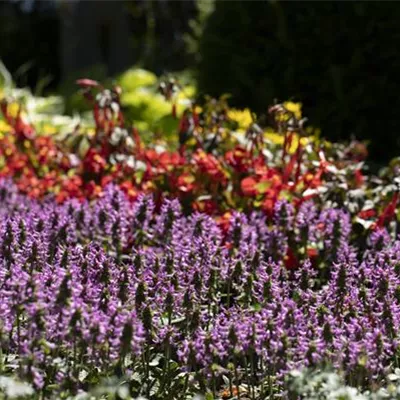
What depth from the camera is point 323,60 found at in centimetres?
747

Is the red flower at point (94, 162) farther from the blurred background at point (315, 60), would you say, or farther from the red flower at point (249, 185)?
the blurred background at point (315, 60)

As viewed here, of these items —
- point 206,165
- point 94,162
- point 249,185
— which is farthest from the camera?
point 94,162

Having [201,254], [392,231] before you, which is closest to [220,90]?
[392,231]

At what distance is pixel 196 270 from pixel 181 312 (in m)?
0.15

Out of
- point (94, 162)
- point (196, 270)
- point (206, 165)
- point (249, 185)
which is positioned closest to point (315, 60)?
point (94, 162)

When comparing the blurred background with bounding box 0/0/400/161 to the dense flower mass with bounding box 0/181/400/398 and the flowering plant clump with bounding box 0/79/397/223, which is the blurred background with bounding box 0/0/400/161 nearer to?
the flowering plant clump with bounding box 0/79/397/223

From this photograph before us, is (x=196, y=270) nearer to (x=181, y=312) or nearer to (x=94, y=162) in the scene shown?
(x=181, y=312)

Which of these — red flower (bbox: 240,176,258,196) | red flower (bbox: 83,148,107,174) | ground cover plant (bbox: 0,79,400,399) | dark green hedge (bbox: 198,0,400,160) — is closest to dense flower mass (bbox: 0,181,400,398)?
ground cover plant (bbox: 0,79,400,399)

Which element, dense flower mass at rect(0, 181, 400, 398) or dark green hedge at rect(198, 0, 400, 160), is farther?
dark green hedge at rect(198, 0, 400, 160)

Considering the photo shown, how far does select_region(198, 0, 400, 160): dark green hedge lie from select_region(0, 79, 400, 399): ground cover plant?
1581mm

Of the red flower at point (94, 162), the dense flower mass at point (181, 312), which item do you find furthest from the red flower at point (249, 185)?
the red flower at point (94, 162)

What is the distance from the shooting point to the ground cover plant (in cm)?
282

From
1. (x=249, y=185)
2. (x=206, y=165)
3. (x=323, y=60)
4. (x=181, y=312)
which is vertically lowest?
(x=181, y=312)

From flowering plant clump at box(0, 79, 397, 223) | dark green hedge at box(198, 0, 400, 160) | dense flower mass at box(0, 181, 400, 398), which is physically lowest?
dense flower mass at box(0, 181, 400, 398)
